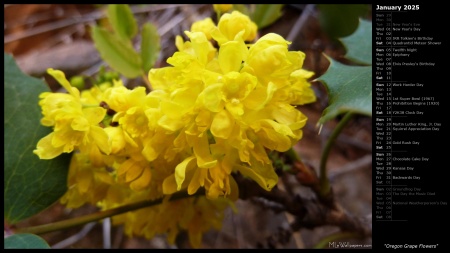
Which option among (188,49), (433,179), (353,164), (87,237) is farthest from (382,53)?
(87,237)

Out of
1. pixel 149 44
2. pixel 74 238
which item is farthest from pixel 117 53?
pixel 74 238

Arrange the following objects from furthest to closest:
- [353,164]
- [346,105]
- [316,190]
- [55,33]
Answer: [55,33]
[353,164]
[316,190]
[346,105]

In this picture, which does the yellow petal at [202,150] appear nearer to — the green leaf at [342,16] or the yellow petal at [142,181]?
the yellow petal at [142,181]

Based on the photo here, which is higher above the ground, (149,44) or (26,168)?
(149,44)

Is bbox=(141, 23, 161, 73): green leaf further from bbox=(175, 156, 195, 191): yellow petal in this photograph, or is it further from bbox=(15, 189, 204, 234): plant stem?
bbox=(175, 156, 195, 191): yellow petal

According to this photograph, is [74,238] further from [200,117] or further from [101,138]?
[200,117]

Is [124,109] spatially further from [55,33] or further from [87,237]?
[55,33]
